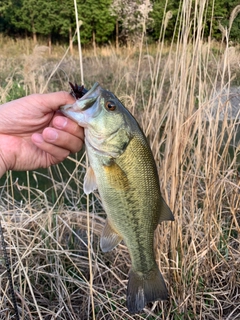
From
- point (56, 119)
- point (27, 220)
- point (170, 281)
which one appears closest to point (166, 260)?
point (170, 281)

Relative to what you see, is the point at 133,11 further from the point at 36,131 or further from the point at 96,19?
the point at 96,19

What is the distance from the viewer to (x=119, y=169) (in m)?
1.23

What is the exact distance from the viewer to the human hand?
1385 mm

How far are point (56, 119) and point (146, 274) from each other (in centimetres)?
60

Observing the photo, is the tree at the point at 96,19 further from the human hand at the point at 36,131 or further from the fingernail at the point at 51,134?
the fingernail at the point at 51,134

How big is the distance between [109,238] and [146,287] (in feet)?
0.82

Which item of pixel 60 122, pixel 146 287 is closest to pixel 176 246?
pixel 146 287

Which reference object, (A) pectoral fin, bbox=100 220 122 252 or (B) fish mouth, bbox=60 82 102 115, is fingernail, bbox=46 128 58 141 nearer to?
(B) fish mouth, bbox=60 82 102 115

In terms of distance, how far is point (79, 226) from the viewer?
2.73 meters

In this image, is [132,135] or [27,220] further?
[27,220]

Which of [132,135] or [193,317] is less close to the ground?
[132,135]

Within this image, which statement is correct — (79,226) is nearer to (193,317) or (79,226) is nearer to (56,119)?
(193,317)

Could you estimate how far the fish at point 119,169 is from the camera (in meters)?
1.20

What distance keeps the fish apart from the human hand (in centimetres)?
14
